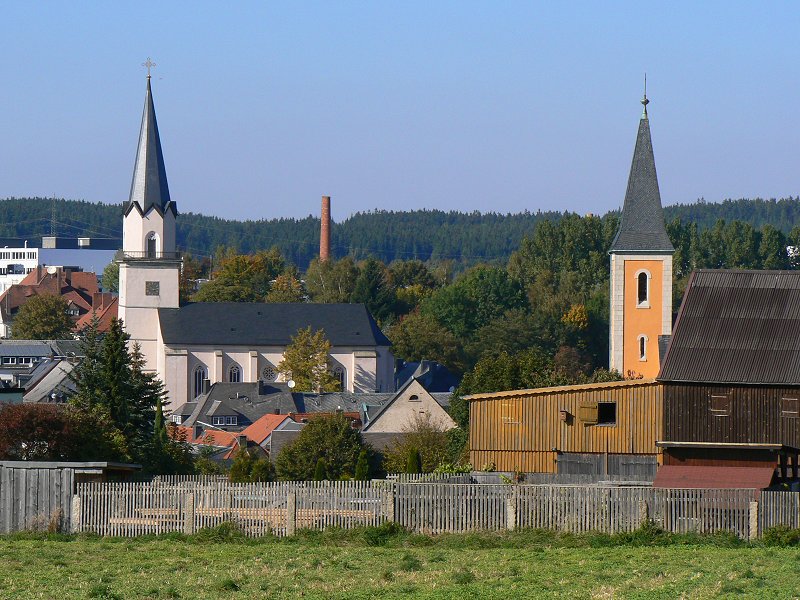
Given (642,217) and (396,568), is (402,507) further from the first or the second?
(642,217)

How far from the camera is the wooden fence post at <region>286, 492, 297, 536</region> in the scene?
2855cm

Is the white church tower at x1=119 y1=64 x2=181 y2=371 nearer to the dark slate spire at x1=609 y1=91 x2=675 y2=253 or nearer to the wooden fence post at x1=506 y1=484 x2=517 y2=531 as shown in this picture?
the dark slate spire at x1=609 y1=91 x2=675 y2=253

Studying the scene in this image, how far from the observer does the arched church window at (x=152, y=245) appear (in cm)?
10288

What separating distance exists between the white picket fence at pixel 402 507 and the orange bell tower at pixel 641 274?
165 feet

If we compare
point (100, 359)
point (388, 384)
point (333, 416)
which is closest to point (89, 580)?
point (100, 359)

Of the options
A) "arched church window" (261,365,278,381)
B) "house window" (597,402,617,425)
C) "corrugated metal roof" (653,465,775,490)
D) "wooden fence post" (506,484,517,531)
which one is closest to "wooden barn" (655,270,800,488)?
"corrugated metal roof" (653,465,775,490)

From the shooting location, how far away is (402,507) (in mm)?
28938

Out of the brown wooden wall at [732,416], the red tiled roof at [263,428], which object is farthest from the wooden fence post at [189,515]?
the red tiled roof at [263,428]

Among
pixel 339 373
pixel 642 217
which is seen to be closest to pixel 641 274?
pixel 642 217

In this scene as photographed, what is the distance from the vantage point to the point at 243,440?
250ft

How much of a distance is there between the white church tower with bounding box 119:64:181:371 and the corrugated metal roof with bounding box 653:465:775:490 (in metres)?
70.2

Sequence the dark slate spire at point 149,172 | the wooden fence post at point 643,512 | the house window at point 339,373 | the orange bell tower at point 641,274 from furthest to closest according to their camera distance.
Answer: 1. the house window at point 339,373
2. the dark slate spire at point 149,172
3. the orange bell tower at point 641,274
4. the wooden fence post at point 643,512

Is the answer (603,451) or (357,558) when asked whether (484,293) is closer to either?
(603,451)

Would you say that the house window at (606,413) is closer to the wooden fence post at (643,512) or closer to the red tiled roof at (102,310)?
the wooden fence post at (643,512)
